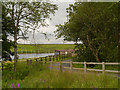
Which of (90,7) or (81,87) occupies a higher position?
(90,7)

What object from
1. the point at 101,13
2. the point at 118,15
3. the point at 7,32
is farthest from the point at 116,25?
the point at 7,32

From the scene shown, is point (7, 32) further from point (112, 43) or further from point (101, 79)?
point (112, 43)

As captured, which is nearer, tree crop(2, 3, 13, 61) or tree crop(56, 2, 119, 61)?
tree crop(2, 3, 13, 61)

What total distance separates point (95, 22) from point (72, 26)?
370cm

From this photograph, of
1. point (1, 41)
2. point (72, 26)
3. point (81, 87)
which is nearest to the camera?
point (81, 87)

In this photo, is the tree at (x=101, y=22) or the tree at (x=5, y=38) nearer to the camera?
the tree at (x=5, y=38)

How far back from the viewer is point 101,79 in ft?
22.7

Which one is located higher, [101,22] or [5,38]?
[101,22]

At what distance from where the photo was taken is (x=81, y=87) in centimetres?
558

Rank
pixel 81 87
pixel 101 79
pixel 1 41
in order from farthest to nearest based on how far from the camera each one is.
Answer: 1. pixel 1 41
2. pixel 101 79
3. pixel 81 87

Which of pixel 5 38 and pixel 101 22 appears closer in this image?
pixel 5 38

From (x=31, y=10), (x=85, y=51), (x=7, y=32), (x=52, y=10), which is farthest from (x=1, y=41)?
(x=85, y=51)

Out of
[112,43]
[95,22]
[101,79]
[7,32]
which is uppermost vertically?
[95,22]

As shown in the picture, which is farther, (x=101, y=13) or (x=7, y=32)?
(x=101, y=13)
